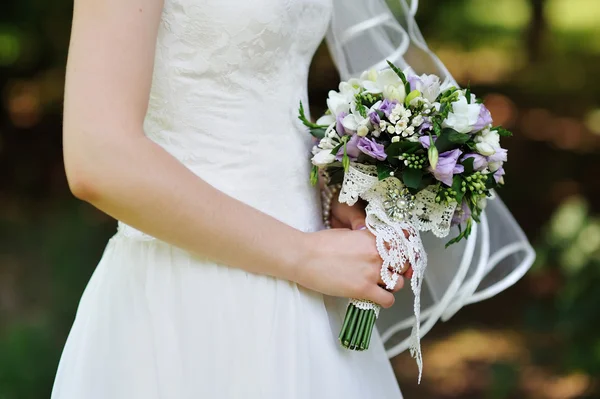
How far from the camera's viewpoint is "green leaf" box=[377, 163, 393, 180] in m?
1.10

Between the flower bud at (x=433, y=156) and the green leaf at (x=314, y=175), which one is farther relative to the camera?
the green leaf at (x=314, y=175)

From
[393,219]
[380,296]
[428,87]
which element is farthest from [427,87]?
[380,296]

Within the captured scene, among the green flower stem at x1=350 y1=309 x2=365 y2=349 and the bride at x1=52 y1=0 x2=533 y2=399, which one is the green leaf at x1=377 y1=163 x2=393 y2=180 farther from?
the green flower stem at x1=350 y1=309 x2=365 y2=349

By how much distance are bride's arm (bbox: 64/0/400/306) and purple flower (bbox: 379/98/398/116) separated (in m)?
0.27

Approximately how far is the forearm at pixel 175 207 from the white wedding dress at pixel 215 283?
0.10 ft

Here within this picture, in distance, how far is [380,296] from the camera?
1.13 meters

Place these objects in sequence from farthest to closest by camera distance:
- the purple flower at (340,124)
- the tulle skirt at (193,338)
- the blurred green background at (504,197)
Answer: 1. the blurred green background at (504,197)
2. the purple flower at (340,124)
3. the tulle skirt at (193,338)

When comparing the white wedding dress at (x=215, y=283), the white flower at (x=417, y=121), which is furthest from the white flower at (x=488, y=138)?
the white wedding dress at (x=215, y=283)

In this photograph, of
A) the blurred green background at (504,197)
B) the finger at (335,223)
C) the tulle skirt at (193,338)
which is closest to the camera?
the tulle skirt at (193,338)

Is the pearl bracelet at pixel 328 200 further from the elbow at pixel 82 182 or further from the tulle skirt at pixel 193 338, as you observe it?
the elbow at pixel 82 182

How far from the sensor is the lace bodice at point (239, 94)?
41.7 inches

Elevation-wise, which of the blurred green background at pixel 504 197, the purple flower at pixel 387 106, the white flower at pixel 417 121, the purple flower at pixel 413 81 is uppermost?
the purple flower at pixel 413 81

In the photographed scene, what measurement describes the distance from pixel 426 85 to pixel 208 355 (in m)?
0.51

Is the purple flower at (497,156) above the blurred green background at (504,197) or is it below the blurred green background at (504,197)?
above
